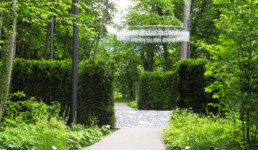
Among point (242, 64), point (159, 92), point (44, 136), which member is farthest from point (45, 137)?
point (159, 92)

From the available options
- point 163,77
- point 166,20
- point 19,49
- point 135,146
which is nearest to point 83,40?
point 19,49

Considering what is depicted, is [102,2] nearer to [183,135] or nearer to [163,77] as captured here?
[163,77]

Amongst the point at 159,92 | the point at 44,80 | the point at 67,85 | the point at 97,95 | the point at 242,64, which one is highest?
the point at 242,64

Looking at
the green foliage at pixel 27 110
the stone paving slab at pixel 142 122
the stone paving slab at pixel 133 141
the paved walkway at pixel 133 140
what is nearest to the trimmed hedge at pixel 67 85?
the green foliage at pixel 27 110

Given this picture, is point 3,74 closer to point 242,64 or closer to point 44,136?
point 44,136

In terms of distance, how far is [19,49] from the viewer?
20328 millimetres

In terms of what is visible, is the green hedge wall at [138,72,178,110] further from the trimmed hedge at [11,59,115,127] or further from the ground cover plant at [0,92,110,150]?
the ground cover plant at [0,92,110,150]

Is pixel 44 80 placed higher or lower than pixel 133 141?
higher

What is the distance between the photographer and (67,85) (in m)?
9.72

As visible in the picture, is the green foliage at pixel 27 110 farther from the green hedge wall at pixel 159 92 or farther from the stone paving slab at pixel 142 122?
the green hedge wall at pixel 159 92

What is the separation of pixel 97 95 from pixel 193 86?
365 cm

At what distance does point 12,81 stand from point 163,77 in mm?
9543

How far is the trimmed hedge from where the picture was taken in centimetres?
912

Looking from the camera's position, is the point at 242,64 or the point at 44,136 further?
the point at 44,136
